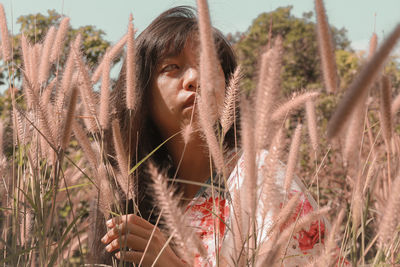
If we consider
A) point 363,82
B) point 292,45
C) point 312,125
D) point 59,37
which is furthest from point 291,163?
point 292,45

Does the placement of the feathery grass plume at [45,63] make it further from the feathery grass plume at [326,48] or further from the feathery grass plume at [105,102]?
the feathery grass plume at [326,48]

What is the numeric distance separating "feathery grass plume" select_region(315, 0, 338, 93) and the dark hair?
1.02 meters

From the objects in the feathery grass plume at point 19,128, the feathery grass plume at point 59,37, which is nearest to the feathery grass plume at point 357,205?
the feathery grass plume at point 19,128

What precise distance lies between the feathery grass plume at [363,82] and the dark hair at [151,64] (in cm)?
124

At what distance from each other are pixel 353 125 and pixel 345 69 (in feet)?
18.7

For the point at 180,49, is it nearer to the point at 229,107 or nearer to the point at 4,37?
the point at 4,37

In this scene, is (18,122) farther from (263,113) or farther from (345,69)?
(345,69)

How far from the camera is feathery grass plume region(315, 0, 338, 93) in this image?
25.9 inches

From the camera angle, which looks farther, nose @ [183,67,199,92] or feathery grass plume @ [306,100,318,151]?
nose @ [183,67,199,92]

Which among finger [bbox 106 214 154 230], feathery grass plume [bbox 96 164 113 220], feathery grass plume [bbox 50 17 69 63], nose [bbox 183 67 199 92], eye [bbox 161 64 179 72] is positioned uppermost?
feathery grass plume [bbox 50 17 69 63]

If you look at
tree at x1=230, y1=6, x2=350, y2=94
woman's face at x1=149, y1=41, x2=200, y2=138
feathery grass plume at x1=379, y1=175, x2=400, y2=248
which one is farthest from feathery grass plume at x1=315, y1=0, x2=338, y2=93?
tree at x1=230, y1=6, x2=350, y2=94

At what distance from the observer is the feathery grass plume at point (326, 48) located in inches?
25.9

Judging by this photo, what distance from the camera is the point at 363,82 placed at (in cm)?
44

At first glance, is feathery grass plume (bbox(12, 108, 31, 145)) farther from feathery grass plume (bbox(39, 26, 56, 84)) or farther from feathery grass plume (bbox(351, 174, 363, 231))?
feathery grass plume (bbox(351, 174, 363, 231))
